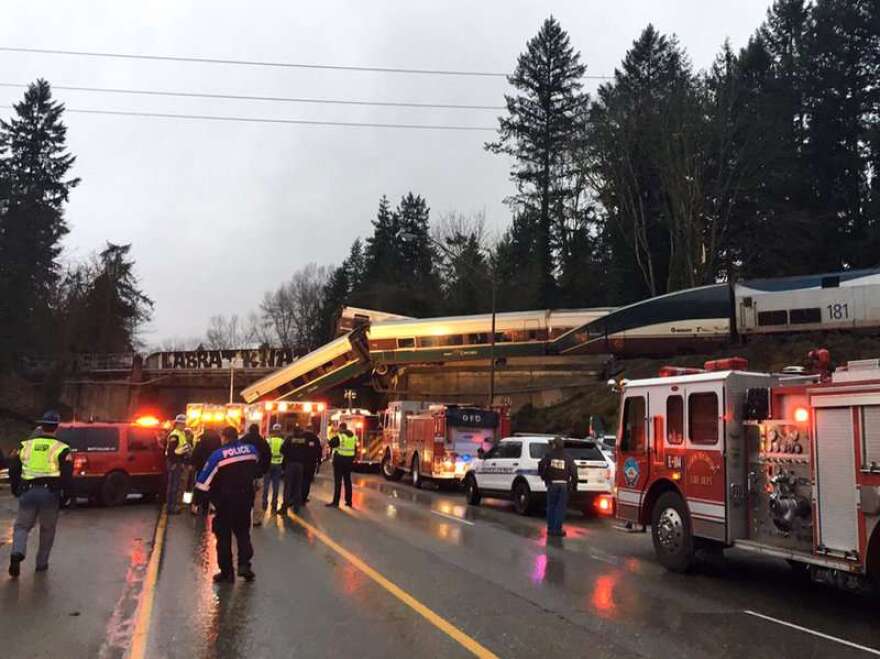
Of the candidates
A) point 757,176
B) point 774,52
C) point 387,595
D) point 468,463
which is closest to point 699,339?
point 757,176

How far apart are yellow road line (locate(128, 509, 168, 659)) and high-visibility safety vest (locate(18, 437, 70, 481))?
1633 mm

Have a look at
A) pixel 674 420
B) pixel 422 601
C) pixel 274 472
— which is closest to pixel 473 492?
pixel 274 472

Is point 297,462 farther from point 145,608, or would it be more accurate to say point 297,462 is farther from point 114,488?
point 145,608

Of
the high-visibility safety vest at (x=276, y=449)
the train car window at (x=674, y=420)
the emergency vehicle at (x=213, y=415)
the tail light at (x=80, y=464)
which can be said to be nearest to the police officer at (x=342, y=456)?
the high-visibility safety vest at (x=276, y=449)

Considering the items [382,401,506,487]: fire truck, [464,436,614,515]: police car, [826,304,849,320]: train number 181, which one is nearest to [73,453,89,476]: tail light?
[464,436,614,515]: police car

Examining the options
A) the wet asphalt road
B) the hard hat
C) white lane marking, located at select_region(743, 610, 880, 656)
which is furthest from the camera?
the hard hat

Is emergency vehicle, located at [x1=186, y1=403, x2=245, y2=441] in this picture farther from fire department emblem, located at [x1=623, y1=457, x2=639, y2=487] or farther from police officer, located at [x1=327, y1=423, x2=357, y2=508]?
fire department emblem, located at [x1=623, y1=457, x2=639, y2=487]

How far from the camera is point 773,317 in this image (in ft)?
116

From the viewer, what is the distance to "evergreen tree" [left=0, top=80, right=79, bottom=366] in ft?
198

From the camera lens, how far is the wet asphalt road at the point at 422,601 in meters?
6.28

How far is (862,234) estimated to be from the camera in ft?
179

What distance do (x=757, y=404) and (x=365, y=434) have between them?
72.9 ft

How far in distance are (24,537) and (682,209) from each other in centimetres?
4161

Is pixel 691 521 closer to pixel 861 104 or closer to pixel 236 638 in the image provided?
pixel 236 638
